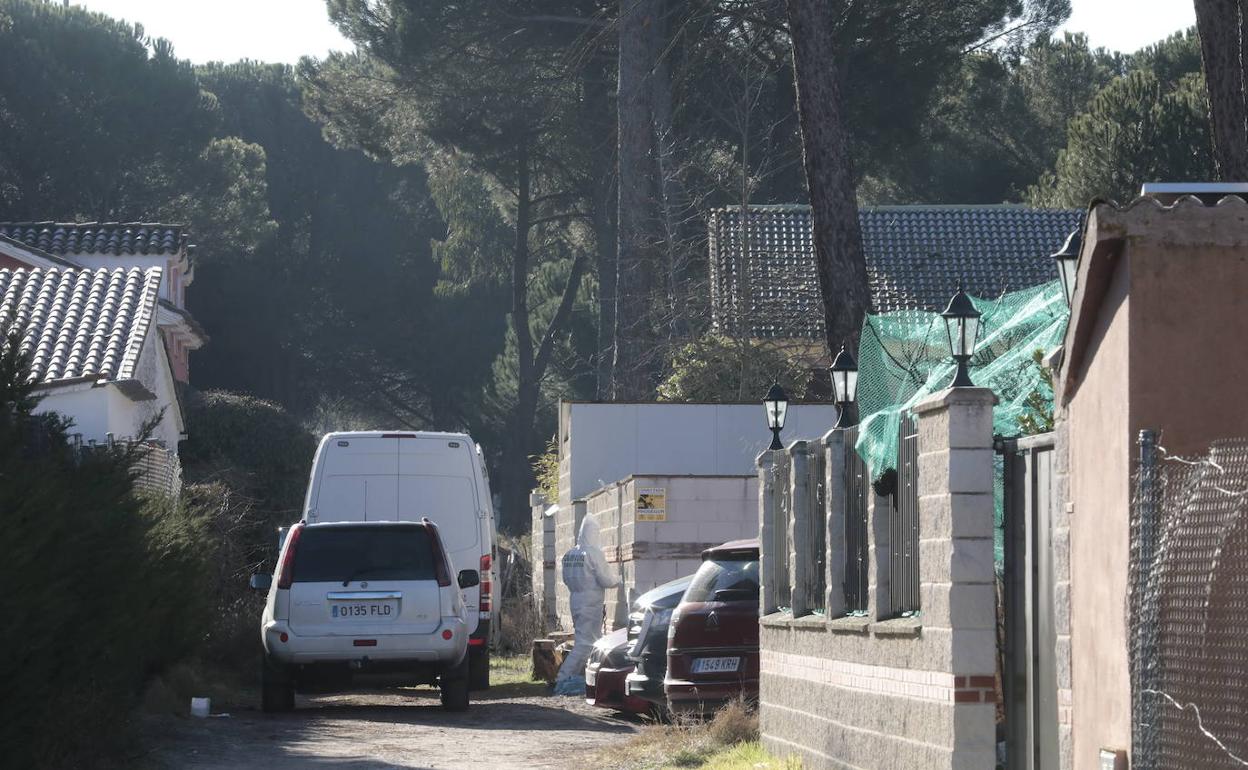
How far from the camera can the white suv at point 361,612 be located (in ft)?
54.4

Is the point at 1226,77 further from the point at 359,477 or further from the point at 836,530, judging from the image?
the point at 359,477

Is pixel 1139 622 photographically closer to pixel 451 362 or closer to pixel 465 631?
pixel 465 631

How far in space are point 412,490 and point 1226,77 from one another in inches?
363

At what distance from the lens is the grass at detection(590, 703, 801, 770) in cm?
1257

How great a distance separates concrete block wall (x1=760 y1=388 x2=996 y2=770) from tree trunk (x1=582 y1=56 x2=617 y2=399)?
28319 millimetres

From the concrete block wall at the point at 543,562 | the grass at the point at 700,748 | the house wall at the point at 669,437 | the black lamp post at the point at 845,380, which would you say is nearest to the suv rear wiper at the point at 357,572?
the grass at the point at 700,748

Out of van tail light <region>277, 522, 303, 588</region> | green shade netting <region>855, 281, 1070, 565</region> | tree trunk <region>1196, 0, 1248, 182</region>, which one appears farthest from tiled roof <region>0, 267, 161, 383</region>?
tree trunk <region>1196, 0, 1248, 182</region>

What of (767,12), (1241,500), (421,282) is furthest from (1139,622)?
(421,282)

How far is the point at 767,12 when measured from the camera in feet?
94.7

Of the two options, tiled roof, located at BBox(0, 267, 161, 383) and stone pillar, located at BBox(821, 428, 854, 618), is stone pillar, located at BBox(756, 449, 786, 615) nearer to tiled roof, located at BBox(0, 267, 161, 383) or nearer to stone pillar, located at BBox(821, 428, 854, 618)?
stone pillar, located at BBox(821, 428, 854, 618)

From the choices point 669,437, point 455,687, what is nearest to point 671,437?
point 669,437

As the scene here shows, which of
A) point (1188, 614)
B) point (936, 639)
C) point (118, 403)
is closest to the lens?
point (1188, 614)

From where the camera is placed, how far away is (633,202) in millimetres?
35719

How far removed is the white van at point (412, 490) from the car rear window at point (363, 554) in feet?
6.91
